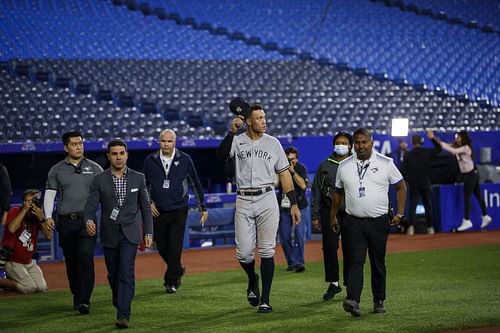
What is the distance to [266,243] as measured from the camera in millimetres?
9859

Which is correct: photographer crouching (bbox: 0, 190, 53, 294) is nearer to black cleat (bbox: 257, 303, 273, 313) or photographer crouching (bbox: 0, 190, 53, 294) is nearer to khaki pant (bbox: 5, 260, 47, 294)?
khaki pant (bbox: 5, 260, 47, 294)

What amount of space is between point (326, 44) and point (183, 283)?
21590 millimetres

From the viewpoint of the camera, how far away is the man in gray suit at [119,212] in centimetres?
921

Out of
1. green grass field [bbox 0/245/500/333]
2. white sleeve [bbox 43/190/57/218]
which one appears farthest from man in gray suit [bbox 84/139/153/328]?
white sleeve [bbox 43/190/57/218]

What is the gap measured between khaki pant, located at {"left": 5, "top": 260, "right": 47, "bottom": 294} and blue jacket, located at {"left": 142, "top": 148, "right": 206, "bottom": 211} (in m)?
1.93

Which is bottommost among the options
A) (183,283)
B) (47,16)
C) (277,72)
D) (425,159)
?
(183,283)

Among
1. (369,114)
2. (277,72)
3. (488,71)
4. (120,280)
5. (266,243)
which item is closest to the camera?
(120,280)

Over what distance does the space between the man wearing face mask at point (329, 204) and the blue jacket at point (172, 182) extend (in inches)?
71.8

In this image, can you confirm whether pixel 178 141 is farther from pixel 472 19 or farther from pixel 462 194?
pixel 472 19

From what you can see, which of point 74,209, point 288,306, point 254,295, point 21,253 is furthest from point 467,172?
point 74,209

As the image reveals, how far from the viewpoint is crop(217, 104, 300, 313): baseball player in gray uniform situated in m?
9.83

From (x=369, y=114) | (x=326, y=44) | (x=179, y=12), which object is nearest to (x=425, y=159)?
(x=369, y=114)

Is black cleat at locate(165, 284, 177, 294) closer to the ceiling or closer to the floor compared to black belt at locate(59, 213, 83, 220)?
closer to the floor

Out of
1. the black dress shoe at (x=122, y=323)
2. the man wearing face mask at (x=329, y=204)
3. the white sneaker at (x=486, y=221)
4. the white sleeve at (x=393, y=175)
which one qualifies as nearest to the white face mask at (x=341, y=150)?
the man wearing face mask at (x=329, y=204)
